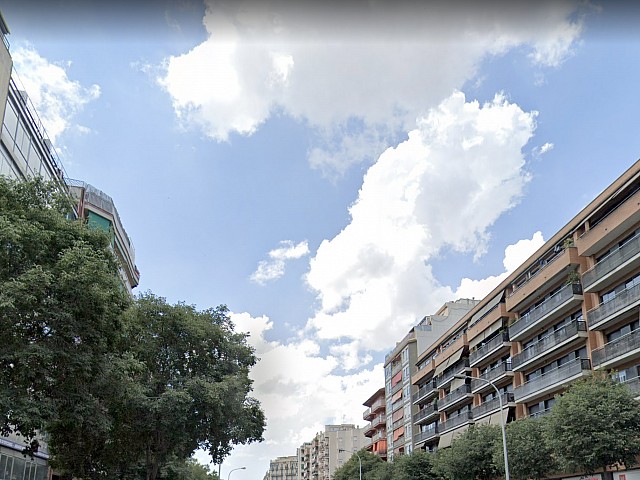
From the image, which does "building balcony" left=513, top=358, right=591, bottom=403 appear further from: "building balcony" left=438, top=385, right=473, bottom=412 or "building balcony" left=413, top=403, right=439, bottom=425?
"building balcony" left=413, top=403, right=439, bottom=425

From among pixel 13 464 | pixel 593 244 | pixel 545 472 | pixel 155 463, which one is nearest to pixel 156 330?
pixel 155 463

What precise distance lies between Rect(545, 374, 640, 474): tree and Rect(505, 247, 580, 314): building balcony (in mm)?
10566

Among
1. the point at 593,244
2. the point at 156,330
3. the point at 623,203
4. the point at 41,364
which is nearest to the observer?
the point at 41,364

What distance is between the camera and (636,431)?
86.3 ft

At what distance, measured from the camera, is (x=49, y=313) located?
1683cm

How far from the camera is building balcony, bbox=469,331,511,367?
153 ft

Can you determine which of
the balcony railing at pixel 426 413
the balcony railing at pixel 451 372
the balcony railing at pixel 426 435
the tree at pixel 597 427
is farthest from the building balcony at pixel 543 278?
the balcony railing at pixel 426 435

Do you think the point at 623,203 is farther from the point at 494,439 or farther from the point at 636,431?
the point at 494,439

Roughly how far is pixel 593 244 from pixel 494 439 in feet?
47.1

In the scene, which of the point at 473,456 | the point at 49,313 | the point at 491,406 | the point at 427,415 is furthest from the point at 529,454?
the point at 427,415

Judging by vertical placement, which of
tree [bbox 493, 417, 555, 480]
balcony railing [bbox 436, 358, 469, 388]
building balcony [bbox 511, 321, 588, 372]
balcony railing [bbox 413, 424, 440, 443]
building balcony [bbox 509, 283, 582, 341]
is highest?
balcony railing [bbox 436, 358, 469, 388]

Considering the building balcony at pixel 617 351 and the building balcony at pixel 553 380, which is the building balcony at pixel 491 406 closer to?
the building balcony at pixel 553 380

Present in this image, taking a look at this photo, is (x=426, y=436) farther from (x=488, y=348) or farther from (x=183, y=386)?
(x=183, y=386)

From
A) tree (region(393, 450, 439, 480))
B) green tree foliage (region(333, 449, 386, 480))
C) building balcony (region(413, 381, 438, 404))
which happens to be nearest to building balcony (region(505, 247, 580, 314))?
tree (region(393, 450, 439, 480))
